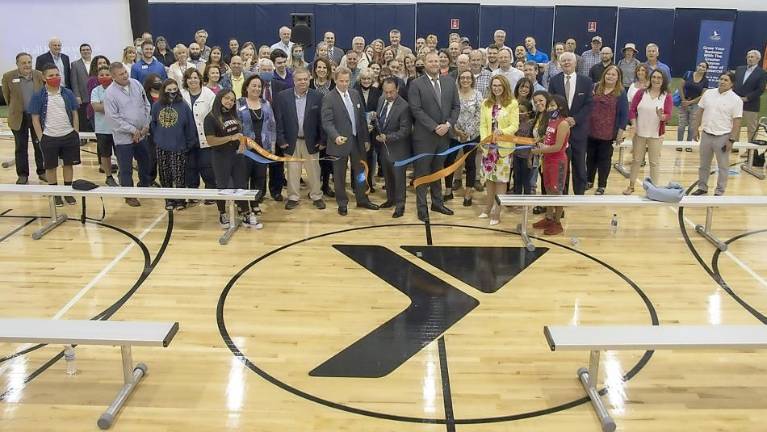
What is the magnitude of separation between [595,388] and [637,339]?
43cm

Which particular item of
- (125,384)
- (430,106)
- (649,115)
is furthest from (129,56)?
(649,115)

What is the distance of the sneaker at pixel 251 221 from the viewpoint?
6996 mm

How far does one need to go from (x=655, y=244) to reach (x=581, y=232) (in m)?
0.71

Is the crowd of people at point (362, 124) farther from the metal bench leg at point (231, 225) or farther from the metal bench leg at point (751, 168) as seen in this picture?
the metal bench leg at point (751, 168)

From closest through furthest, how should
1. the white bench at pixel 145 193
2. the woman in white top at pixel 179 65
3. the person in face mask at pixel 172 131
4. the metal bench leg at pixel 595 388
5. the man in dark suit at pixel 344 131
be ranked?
the metal bench leg at pixel 595 388 → the white bench at pixel 145 193 → the person in face mask at pixel 172 131 → the man in dark suit at pixel 344 131 → the woman in white top at pixel 179 65

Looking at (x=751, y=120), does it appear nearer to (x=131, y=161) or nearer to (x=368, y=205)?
(x=368, y=205)

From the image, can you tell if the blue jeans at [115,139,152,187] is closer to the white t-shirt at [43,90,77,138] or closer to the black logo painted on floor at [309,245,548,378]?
the white t-shirt at [43,90,77,138]

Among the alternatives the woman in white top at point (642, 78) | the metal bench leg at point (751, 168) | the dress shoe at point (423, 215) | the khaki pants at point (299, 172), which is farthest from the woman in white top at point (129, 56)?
the metal bench leg at point (751, 168)

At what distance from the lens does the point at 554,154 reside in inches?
268

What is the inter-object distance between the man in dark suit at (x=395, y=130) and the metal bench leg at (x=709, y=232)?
3031mm

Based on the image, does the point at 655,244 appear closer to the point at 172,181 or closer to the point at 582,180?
the point at 582,180

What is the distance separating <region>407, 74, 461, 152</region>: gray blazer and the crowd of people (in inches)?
0.6

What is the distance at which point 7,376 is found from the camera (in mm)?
4270

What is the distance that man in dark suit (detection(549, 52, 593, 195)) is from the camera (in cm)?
715
